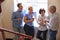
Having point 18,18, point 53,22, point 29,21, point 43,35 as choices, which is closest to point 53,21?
point 53,22

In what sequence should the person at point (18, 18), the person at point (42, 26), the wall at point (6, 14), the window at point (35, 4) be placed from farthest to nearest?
the wall at point (6, 14), the window at point (35, 4), the person at point (18, 18), the person at point (42, 26)

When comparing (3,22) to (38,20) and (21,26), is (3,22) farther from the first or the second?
(38,20)

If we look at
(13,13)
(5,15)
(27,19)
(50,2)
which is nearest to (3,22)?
(5,15)

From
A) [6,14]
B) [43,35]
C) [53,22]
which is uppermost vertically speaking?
[6,14]

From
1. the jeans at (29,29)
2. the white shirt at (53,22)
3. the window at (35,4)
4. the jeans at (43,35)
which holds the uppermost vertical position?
the window at (35,4)

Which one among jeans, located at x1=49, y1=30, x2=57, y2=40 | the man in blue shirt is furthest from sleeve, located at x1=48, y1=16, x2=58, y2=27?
the man in blue shirt

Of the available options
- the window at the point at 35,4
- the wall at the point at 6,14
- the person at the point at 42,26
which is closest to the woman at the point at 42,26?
the person at the point at 42,26

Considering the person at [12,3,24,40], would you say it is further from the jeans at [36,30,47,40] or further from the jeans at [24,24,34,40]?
the jeans at [36,30,47,40]

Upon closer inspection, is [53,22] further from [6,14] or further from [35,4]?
[6,14]

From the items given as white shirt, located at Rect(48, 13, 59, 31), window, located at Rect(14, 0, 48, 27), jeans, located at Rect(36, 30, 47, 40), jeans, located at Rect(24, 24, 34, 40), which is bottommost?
jeans, located at Rect(36, 30, 47, 40)

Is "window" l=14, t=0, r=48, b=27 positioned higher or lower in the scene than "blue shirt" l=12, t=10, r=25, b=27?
higher

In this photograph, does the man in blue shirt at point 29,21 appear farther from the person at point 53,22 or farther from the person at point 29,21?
the person at point 53,22

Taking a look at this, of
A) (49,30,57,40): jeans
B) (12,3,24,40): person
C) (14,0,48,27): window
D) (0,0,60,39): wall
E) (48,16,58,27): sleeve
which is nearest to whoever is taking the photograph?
(48,16,58,27): sleeve

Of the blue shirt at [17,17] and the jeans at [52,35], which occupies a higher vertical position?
the blue shirt at [17,17]
